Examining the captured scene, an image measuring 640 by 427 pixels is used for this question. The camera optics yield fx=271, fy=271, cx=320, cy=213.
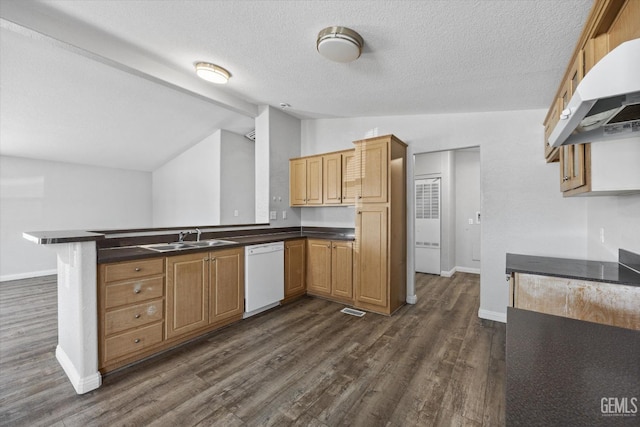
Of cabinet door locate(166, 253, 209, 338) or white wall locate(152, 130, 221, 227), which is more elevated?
white wall locate(152, 130, 221, 227)

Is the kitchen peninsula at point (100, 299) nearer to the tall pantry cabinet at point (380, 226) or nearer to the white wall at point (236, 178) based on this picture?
the tall pantry cabinet at point (380, 226)

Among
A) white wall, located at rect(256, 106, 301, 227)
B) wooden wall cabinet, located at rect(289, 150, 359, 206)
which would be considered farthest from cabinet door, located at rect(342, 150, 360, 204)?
white wall, located at rect(256, 106, 301, 227)

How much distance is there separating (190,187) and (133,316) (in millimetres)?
4299

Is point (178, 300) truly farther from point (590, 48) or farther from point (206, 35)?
point (590, 48)

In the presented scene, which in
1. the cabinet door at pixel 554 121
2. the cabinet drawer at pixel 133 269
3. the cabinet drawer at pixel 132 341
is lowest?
the cabinet drawer at pixel 132 341

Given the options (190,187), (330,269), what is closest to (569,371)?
(330,269)

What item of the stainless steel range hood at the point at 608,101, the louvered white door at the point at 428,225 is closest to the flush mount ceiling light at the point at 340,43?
the stainless steel range hood at the point at 608,101

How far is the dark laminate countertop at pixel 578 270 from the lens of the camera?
1718 mm

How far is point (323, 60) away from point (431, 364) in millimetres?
2869

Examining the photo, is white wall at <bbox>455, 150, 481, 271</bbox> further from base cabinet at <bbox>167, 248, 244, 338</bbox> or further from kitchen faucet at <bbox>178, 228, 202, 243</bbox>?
kitchen faucet at <bbox>178, 228, 202, 243</bbox>

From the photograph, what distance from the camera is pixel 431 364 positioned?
229cm

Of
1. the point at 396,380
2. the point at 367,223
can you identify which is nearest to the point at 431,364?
the point at 396,380

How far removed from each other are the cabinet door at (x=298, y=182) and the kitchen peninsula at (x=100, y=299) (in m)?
1.99

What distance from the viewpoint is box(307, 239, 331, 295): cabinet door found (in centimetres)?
388
